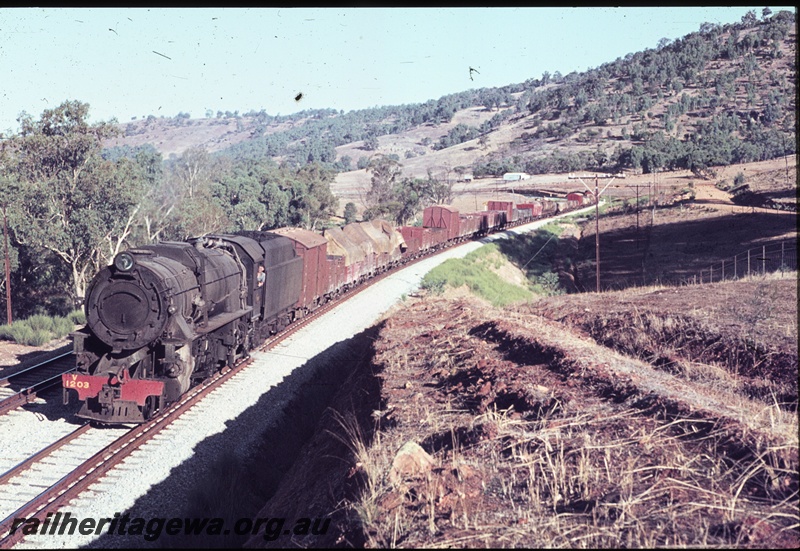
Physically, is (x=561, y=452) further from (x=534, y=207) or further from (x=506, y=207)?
(x=534, y=207)

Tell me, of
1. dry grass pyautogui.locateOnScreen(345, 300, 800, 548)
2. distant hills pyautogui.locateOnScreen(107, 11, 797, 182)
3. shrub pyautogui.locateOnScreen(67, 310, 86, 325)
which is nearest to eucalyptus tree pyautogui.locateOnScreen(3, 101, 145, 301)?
shrub pyautogui.locateOnScreen(67, 310, 86, 325)

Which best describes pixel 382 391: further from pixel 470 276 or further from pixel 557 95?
pixel 557 95

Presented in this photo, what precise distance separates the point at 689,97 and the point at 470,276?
109194mm

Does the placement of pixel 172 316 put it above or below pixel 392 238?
above

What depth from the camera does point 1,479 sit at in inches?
442

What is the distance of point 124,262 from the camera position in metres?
13.6

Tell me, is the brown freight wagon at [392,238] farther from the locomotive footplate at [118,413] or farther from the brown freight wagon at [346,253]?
the locomotive footplate at [118,413]

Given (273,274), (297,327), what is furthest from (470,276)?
(273,274)

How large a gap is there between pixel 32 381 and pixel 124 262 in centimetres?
643

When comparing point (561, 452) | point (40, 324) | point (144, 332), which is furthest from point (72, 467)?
point (40, 324)

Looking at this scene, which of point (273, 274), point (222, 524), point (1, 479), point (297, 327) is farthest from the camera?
point (297, 327)

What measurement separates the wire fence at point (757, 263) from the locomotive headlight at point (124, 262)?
26.2 metres

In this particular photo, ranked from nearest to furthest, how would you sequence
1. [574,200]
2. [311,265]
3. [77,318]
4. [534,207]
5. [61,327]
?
1. [61,327]
2. [311,265]
3. [77,318]
4. [534,207]
5. [574,200]

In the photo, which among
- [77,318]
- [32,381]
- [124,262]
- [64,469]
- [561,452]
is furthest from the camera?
[77,318]
